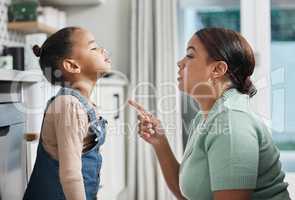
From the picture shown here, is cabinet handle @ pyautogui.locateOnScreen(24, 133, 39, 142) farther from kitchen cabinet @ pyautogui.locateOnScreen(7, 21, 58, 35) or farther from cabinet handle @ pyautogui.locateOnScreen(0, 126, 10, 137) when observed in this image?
kitchen cabinet @ pyautogui.locateOnScreen(7, 21, 58, 35)

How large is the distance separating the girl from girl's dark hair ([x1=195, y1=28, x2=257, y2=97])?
0.32 metres

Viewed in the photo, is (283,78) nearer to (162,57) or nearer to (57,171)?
(162,57)

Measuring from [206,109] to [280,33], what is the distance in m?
1.77

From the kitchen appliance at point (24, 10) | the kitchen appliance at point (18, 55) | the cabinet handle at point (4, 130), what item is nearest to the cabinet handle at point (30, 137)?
the cabinet handle at point (4, 130)

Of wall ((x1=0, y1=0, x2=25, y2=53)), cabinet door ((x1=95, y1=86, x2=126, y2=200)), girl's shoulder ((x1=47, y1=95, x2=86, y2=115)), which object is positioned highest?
wall ((x1=0, y1=0, x2=25, y2=53))

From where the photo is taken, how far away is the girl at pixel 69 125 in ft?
3.29

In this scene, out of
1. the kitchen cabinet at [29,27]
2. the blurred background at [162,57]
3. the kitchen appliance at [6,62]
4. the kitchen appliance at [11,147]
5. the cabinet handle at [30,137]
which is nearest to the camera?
the kitchen appliance at [11,147]

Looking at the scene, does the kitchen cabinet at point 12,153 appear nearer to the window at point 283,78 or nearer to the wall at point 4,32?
the wall at point 4,32

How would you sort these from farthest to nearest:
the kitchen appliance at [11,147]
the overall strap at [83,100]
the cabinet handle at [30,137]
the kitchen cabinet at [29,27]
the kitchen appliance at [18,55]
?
the kitchen cabinet at [29,27] < the kitchen appliance at [18,55] < the cabinet handle at [30,137] < the kitchen appliance at [11,147] < the overall strap at [83,100]

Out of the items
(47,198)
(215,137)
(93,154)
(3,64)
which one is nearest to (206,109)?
(215,137)

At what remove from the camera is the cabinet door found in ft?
7.14

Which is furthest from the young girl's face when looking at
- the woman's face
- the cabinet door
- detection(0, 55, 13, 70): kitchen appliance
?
detection(0, 55, 13, 70): kitchen appliance

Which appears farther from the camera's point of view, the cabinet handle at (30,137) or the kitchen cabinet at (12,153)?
the cabinet handle at (30,137)

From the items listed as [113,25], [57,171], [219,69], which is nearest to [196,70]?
[219,69]
